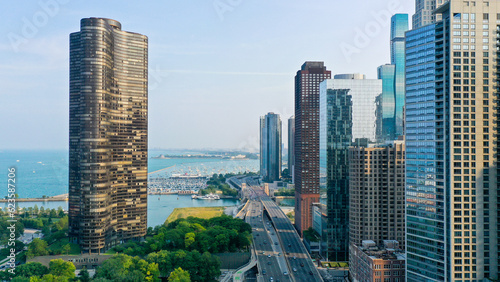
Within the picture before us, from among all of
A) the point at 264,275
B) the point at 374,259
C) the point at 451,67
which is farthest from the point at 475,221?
the point at 264,275

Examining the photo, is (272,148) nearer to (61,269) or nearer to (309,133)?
(309,133)

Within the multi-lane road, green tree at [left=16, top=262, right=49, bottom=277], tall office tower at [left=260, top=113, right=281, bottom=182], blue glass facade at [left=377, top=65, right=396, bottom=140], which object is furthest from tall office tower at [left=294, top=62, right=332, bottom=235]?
tall office tower at [left=260, top=113, right=281, bottom=182]

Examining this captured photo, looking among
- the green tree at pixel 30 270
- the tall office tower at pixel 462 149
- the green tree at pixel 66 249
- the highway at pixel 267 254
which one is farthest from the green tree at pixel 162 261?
the tall office tower at pixel 462 149

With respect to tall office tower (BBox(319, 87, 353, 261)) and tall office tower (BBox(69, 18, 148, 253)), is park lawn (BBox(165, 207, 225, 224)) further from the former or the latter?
tall office tower (BBox(319, 87, 353, 261))

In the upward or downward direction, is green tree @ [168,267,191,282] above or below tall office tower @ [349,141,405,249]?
below

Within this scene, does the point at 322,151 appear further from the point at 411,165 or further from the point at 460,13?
the point at 460,13

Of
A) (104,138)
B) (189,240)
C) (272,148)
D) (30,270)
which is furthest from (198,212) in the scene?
(272,148)
